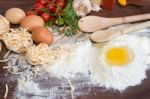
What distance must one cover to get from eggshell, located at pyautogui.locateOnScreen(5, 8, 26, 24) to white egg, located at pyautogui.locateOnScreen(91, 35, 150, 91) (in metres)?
0.27

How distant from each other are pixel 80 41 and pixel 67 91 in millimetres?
195

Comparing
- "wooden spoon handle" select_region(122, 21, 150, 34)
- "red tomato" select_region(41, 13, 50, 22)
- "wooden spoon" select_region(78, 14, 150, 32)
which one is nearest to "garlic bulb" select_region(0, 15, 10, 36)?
"red tomato" select_region(41, 13, 50, 22)

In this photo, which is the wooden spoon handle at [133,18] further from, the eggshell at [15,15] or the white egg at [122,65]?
the eggshell at [15,15]

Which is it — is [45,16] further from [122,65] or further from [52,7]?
[122,65]

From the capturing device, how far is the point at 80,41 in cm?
106

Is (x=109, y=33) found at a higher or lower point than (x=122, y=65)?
higher

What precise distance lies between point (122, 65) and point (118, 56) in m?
0.04

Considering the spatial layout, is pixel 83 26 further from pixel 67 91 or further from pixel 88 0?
pixel 67 91

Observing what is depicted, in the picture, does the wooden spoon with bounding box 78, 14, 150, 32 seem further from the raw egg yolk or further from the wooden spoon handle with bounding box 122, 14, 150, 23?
the raw egg yolk

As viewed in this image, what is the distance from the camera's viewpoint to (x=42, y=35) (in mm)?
1002

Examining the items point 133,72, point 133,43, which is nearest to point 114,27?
point 133,43

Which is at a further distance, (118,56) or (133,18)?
(133,18)

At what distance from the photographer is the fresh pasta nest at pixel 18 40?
1003mm

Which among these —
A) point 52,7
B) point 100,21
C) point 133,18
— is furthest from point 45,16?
point 133,18
